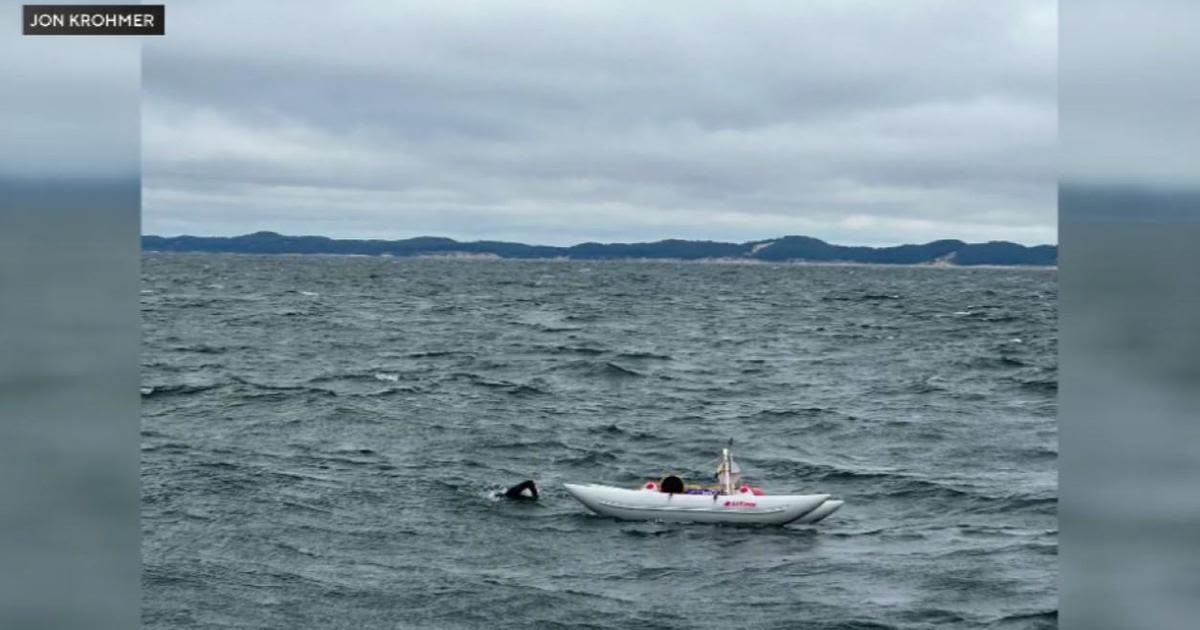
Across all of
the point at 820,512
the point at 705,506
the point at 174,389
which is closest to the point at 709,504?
the point at 705,506

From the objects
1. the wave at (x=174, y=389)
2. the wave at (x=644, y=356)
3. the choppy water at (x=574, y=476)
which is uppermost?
the wave at (x=644, y=356)

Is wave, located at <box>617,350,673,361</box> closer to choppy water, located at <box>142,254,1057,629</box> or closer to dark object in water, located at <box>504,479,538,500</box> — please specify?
choppy water, located at <box>142,254,1057,629</box>

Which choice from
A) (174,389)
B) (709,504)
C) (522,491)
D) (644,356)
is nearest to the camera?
(709,504)

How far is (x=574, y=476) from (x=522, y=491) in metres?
4.47

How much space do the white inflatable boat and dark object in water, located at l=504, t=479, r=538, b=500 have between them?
231 centimetres

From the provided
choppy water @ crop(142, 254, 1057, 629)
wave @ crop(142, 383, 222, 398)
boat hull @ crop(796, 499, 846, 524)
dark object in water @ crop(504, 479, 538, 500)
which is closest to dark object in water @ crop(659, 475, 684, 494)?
choppy water @ crop(142, 254, 1057, 629)

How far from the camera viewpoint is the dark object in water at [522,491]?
125 feet

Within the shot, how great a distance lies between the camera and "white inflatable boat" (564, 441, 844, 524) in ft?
114

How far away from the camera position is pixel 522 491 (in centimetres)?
3828

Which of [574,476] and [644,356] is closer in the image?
[574,476]

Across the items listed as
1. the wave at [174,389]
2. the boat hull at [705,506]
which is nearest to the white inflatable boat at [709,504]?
the boat hull at [705,506]

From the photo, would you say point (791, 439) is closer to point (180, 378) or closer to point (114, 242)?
point (180, 378)

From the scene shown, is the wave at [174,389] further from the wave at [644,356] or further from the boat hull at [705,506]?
the boat hull at [705,506]

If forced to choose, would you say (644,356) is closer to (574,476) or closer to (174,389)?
(174,389)
